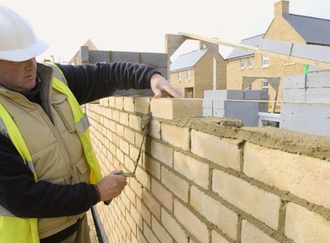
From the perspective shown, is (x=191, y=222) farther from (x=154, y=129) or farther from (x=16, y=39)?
(x=16, y=39)

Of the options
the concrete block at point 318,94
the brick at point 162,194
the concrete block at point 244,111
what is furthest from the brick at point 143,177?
the concrete block at point 244,111

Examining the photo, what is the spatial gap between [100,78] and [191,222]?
1347 millimetres

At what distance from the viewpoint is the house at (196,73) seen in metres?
34.5

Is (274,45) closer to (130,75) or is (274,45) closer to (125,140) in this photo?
(130,75)

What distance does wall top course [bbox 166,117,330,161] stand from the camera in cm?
85

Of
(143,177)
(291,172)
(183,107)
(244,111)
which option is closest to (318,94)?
(244,111)

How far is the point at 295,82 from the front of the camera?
6.10 m

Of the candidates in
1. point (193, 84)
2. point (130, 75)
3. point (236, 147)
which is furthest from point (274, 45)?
point (193, 84)

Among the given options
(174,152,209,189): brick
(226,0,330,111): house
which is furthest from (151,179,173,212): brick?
(226,0,330,111): house

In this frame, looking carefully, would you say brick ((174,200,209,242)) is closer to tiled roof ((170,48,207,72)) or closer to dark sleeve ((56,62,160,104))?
dark sleeve ((56,62,160,104))

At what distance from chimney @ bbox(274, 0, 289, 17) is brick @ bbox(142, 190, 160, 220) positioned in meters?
26.7

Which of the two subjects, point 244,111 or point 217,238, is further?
point 244,111

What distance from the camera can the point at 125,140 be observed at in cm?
271

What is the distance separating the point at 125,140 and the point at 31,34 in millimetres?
1214
